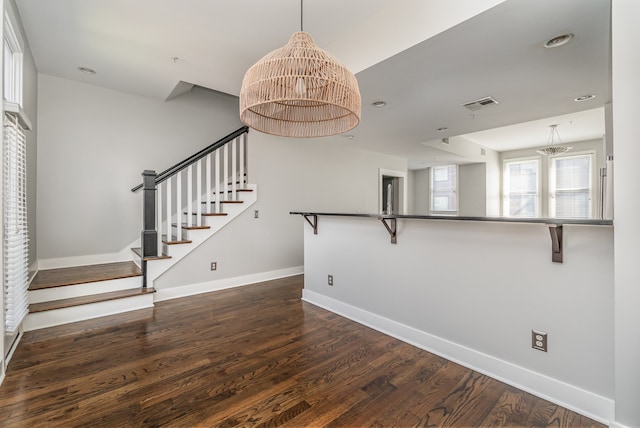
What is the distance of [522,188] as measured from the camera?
7.92 m

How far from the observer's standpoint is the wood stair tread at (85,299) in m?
2.90

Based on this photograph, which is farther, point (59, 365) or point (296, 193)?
point (296, 193)

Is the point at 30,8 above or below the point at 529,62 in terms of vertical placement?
above

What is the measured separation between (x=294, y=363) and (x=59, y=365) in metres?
1.73

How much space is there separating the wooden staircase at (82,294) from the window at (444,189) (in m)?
7.92

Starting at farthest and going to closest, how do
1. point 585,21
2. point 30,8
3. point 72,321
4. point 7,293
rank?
point 72,321
point 30,8
point 7,293
point 585,21

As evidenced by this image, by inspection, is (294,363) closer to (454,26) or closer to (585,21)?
(454,26)

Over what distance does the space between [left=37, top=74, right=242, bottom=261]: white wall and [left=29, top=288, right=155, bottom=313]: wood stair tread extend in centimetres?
120

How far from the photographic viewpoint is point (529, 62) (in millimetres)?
2531

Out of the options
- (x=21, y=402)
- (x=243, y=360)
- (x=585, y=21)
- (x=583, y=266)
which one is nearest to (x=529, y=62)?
(x=585, y=21)

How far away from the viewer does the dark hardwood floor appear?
168cm

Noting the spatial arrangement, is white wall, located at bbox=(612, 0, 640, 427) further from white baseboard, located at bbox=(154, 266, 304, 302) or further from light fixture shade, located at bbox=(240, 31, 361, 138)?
white baseboard, located at bbox=(154, 266, 304, 302)

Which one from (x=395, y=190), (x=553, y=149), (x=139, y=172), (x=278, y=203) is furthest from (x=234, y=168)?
(x=553, y=149)

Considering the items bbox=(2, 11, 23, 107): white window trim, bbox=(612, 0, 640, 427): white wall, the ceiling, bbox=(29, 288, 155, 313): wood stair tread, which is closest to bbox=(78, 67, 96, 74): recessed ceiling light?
the ceiling
